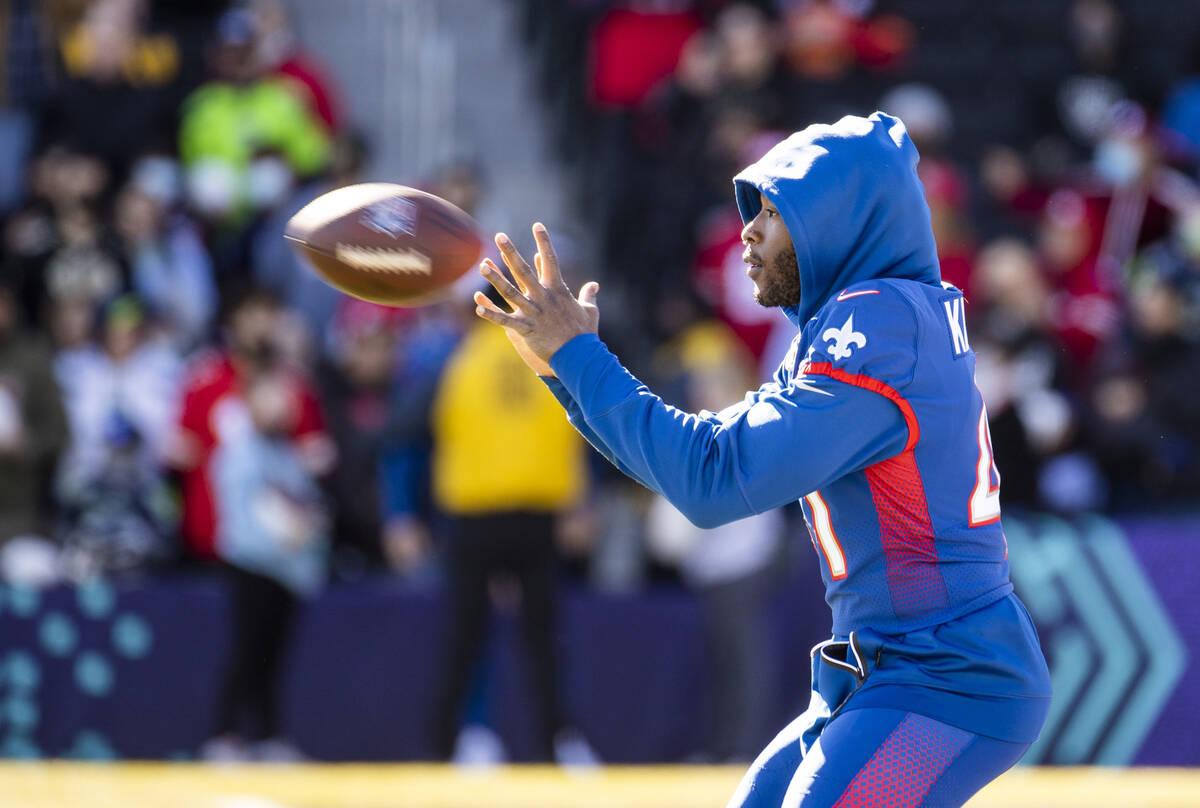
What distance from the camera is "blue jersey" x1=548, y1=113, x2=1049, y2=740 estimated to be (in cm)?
266

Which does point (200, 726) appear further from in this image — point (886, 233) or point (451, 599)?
point (886, 233)

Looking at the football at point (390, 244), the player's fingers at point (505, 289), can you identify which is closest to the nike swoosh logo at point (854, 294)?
the player's fingers at point (505, 289)

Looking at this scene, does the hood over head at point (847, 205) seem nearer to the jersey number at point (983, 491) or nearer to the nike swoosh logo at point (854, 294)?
the nike swoosh logo at point (854, 294)

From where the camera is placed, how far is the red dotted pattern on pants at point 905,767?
8.66 feet

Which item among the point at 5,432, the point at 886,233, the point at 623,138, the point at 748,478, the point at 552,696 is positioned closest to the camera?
the point at 748,478

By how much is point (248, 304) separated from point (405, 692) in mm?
2020

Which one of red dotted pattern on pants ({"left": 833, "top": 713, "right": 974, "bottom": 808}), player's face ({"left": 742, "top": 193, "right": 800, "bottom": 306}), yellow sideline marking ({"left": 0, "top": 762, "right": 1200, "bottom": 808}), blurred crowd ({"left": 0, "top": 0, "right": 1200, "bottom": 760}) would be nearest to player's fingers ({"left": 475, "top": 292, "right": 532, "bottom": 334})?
A: player's face ({"left": 742, "top": 193, "right": 800, "bottom": 306})

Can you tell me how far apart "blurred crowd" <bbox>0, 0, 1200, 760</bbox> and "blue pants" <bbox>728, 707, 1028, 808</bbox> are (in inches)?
167

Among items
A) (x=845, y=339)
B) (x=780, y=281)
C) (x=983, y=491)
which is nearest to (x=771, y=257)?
(x=780, y=281)

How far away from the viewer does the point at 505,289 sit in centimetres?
282

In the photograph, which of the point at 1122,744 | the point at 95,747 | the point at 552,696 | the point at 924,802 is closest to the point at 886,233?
the point at 924,802

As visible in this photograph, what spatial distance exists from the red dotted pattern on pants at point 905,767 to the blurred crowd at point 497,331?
4295mm

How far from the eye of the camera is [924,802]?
2.67 metres

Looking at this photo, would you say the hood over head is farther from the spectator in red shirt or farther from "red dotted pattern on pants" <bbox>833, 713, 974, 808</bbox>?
the spectator in red shirt
